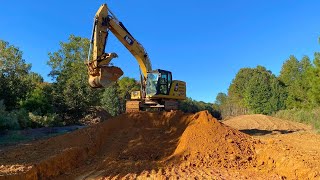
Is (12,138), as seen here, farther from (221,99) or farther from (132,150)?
(221,99)

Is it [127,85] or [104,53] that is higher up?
[127,85]

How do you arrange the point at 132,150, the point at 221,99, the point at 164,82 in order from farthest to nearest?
the point at 221,99
the point at 164,82
the point at 132,150

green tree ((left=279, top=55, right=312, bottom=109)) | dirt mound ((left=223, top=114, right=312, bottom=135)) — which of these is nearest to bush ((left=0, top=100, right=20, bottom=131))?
dirt mound ((left=223, top=114, right=312, bottom=135))

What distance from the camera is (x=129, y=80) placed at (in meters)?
46.5

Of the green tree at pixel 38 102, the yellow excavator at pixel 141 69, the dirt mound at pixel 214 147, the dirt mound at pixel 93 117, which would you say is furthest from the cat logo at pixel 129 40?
the dirt mound at pixel 93 117

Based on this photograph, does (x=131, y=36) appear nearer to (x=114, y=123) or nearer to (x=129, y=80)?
(x=114, y=123)

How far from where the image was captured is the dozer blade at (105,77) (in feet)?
40.7

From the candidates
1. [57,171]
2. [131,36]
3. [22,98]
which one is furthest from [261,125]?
[57,171]

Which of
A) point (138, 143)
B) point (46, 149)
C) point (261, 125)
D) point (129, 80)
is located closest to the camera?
point (46, 149)

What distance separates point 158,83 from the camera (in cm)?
1526

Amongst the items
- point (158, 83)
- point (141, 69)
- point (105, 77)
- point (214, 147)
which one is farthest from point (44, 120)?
point (214, 147)

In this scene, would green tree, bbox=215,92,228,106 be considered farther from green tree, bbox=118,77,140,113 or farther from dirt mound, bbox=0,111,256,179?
dirt mound, bbox=0,111,256,179

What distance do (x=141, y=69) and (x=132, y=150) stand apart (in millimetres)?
6658

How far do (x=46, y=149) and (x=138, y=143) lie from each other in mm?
2846
